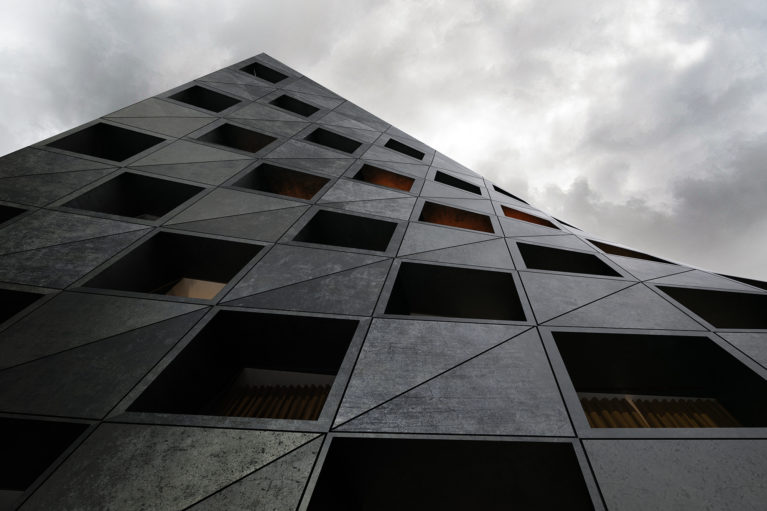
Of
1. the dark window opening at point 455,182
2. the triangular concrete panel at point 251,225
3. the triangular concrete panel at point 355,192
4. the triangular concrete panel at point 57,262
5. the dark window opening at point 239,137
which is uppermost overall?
the dark window opening at point 239,137

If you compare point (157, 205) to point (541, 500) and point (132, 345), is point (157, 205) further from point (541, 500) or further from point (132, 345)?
point (541, 500)

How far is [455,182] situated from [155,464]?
10.0m

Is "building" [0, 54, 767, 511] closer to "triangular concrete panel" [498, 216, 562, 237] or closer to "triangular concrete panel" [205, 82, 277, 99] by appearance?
"triangular concrete panel" [498, 216, 562, 237]

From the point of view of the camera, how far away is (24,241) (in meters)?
4.94

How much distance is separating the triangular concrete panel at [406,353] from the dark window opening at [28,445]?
2.27 metres

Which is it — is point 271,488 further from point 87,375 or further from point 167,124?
point 167,124

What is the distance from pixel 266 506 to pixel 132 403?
1.62 meters

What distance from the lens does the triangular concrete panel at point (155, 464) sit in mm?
2467

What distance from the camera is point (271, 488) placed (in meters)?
2.54

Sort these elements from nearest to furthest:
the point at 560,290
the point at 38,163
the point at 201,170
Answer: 1. the point at 560,290
2. the point at 38,163
3. the point at 201,170

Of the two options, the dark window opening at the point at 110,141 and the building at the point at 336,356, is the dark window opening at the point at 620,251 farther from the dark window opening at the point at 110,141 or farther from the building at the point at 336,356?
the dark window opening at the point at 110,141

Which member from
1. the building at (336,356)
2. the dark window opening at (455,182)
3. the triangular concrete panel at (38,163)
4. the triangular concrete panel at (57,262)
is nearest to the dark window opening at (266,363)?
the building at (336,356)

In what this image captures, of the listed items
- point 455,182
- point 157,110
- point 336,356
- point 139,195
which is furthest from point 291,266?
point 157,110

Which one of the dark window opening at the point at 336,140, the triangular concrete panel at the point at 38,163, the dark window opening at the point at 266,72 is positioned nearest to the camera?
the triangular concrete panel at the point at 38,163
